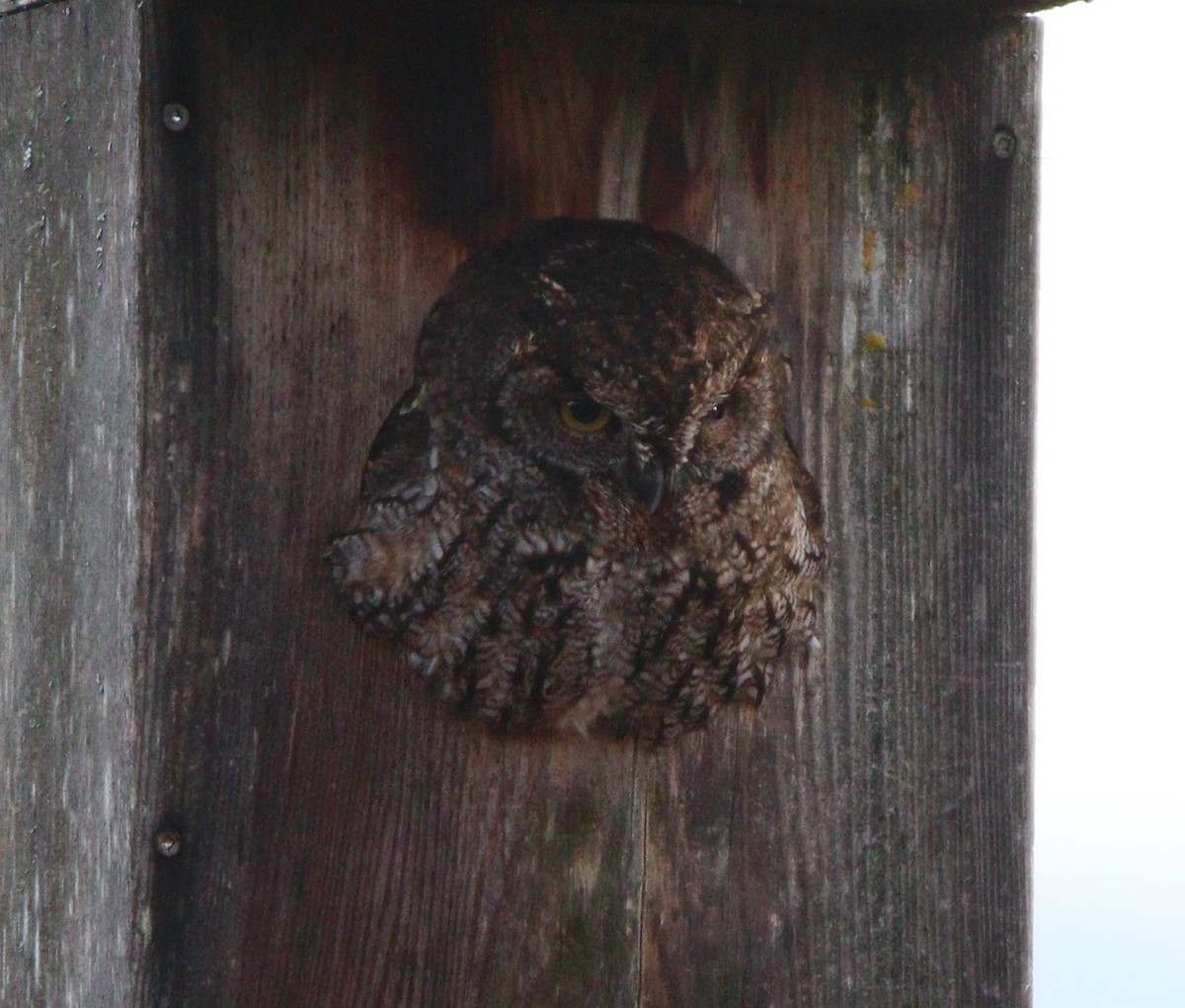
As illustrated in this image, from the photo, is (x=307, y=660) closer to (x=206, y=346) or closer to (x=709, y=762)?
(x=206, y=346)

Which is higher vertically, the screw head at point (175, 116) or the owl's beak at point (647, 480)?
the screw head at point (175, 116)

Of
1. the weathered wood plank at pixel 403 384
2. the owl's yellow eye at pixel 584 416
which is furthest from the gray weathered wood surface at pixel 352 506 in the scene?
the owl's yellow eye at pixel 584 416

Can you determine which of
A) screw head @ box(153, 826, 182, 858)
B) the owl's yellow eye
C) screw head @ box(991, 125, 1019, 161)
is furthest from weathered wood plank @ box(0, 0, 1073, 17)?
screw head @ box(153, 826, 182, 858)

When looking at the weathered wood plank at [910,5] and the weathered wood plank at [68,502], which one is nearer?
the weathered wood plank at [68,502]

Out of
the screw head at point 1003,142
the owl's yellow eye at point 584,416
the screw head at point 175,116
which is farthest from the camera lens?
the screw head at point 1003,142

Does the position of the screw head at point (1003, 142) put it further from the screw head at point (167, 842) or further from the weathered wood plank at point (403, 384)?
the screw head at point (167, 842)

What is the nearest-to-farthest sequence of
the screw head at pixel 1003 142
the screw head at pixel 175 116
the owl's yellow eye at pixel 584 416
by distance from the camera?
the screw head at pixel 175 116 < the owl's yellow eye at pixel 584 416 < the screw head at pixel 1003 142
